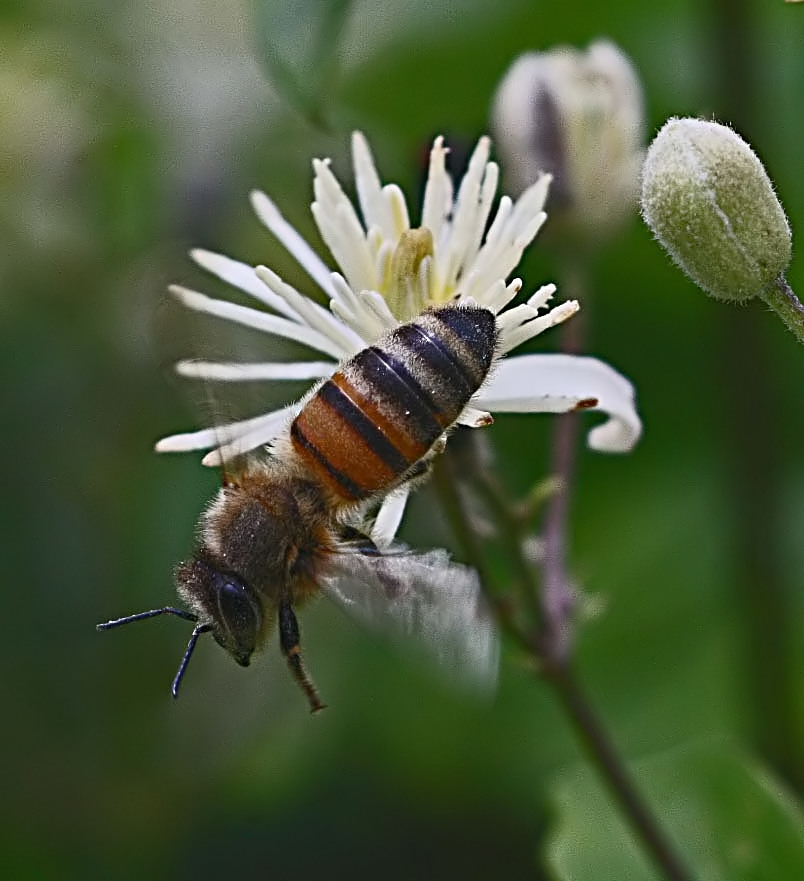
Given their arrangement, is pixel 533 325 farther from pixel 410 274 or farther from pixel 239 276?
pixel 239 276

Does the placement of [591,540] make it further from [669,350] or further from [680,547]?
[669,350]

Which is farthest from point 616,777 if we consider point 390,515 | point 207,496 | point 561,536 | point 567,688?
point 207,496

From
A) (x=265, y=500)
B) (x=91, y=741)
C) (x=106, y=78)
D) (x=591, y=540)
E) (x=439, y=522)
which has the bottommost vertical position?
(x=591, y=540)

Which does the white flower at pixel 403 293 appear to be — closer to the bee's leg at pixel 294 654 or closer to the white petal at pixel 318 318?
the white petal at pixel 318 318

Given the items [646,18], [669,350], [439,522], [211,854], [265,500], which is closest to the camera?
[265,500]

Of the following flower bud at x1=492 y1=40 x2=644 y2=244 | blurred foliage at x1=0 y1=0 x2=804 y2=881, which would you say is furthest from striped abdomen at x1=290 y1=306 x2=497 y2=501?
blurred foliage at x1=0 y1=0 x2=804 y2=881

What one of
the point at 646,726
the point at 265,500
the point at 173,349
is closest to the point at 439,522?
the point at 265,500
